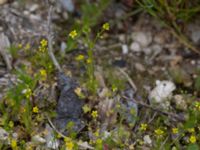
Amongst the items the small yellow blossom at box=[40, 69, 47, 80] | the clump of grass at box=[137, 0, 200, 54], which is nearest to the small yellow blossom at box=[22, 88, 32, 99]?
the small yellow blossom at box=[40, 69, 47, 80]

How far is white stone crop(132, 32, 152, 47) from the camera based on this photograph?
297cm

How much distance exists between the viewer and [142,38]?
117 inches

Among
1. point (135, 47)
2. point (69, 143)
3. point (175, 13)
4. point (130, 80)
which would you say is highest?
point (175, 13)

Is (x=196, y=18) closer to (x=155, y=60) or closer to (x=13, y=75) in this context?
(x=155, y=60)

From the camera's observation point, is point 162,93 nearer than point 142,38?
Yes

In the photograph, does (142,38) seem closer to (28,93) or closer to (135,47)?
(135,47)

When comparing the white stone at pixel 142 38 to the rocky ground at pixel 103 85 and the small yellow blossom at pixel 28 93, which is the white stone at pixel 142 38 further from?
the small yellow blossom at pixel 28 93

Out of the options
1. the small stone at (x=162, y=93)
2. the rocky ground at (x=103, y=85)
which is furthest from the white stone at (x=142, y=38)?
the small stone at (x=162, y=93)

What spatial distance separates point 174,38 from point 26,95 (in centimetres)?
108

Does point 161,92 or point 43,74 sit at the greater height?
point 43,74

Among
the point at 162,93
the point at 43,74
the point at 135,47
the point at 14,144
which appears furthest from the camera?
the point at 135,47

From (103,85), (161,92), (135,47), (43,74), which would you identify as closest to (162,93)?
(161,92)

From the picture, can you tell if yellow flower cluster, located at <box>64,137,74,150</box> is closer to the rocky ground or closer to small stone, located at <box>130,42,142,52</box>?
the rocky ground

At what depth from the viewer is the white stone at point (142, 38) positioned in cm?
297
